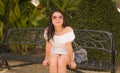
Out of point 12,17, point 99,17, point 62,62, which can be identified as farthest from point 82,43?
point 12,17

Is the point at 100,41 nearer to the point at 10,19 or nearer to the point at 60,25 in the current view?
the point at 60,25

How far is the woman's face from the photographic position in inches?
181

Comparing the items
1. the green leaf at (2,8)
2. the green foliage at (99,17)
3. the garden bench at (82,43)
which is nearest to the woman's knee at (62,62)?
the garden bench at (82,43)

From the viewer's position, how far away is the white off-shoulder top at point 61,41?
4566 millimetres

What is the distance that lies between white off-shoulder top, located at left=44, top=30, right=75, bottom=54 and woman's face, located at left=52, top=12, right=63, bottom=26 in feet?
0.58

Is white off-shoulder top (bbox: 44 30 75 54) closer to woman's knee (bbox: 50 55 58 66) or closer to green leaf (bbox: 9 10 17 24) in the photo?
woman's knee (bbox: 50 55 58 66)

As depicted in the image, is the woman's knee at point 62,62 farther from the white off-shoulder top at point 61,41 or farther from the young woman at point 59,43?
the white off-shoulder top at point 61,41

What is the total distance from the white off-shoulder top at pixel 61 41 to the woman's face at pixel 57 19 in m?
0.18

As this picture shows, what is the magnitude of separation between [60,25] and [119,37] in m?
1.67

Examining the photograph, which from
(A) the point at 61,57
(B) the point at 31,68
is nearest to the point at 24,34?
(B) the point at 31,68

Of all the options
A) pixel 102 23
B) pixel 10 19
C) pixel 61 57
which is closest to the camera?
pixel 61 57

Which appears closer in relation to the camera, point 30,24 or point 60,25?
point 60,25


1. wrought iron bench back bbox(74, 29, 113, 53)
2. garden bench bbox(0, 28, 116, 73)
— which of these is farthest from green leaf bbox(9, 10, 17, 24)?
wrought iron bench back bbox(74, 29, 113, 53)

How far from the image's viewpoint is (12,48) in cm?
702
